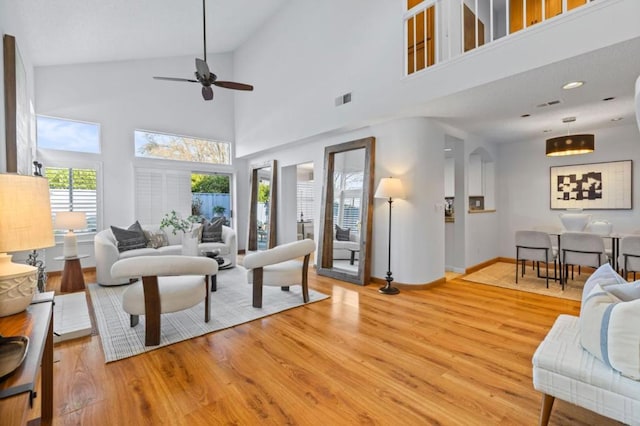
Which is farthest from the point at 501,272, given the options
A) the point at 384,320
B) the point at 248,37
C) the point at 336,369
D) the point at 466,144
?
the point at 248,37

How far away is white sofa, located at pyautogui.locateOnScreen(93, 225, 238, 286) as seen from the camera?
4.53 m

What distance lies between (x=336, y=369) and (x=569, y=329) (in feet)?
5.22

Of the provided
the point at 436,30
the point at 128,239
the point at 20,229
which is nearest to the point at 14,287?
the point at 20,229

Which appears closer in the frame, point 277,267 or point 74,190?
point 277,267

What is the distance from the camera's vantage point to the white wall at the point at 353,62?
2.66 metres

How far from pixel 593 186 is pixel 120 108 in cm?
915

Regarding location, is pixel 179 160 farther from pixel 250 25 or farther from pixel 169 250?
pixel 250 25

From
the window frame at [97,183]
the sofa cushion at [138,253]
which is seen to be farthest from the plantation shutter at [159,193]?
the sofa cushion at [138,253]

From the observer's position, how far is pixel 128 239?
5031 millimetres

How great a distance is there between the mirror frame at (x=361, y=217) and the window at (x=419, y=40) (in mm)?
1232

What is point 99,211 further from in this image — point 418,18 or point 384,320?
point 418,18

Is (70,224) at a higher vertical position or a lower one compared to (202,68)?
lower

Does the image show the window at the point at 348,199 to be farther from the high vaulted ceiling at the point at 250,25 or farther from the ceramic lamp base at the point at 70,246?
the ceramic lamp base at the point at 70,246

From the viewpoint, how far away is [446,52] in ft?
14.1
